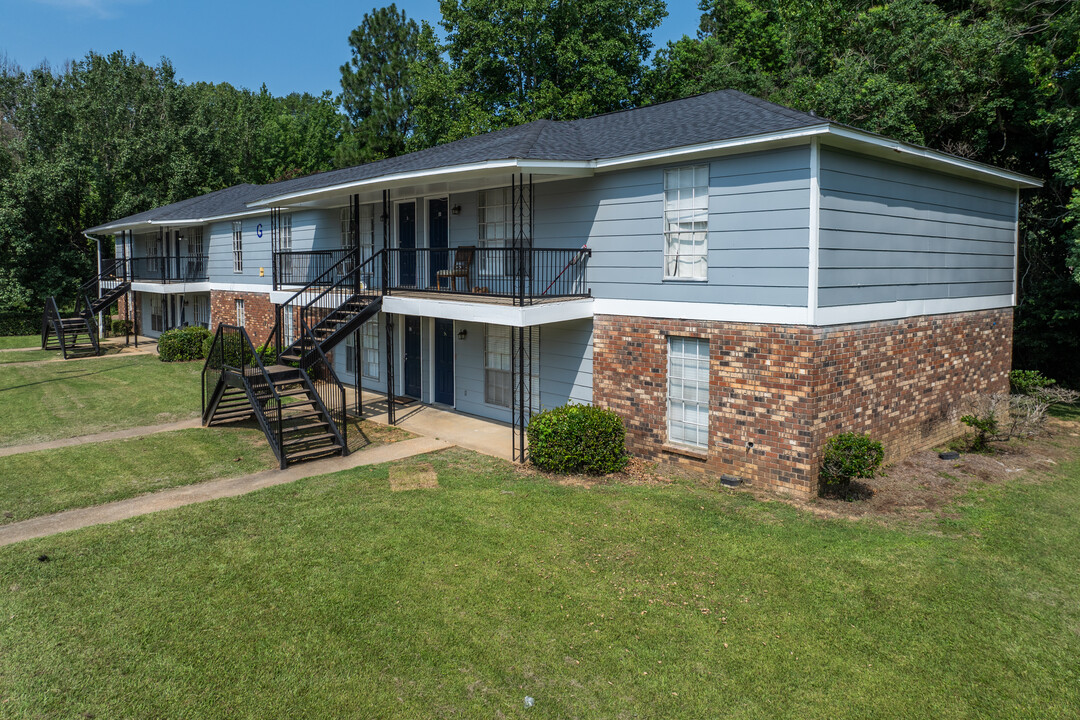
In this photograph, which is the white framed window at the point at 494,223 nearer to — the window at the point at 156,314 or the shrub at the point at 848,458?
the shrub at the point at 848,458

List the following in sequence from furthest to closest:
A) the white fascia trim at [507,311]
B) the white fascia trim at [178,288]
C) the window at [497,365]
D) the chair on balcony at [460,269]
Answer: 1. the white fascia trim at [178,288]
2. the window at [497,365]
3. the chair on balcony at [460,269]
4. the white fascia trim at [507,311]

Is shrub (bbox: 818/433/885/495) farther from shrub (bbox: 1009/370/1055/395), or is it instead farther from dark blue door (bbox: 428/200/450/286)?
dark blue door (bbox: 428/200/450/286)

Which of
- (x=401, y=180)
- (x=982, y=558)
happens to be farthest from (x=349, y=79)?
(x=982, y=558)


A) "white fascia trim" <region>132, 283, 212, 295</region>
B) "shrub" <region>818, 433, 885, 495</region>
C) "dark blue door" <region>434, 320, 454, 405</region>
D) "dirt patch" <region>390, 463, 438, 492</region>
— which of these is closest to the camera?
"shrub" <region>818, 433, 885, 495</region>

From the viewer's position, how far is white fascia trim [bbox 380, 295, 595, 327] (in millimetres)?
11086

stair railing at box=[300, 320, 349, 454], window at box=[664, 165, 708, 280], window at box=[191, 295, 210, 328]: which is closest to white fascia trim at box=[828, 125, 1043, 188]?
window at box=[664, 165, 708, 280]

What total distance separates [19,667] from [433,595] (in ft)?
11.3

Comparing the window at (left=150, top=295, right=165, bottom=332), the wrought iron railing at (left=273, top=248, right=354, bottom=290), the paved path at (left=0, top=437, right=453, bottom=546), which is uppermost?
the wrought iron railing at (left=273, top=248, right=354, bottom=290)

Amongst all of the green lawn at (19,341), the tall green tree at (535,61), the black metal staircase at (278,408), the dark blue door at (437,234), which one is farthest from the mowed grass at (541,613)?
the green lawn at (19,341)

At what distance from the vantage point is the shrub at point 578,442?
1082 cm

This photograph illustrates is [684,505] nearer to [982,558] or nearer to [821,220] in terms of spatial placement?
[982,558]

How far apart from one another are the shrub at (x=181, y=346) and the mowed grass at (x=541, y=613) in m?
16.7

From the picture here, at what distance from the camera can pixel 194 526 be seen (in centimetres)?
851

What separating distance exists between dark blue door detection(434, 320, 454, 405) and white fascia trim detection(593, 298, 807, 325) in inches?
196
